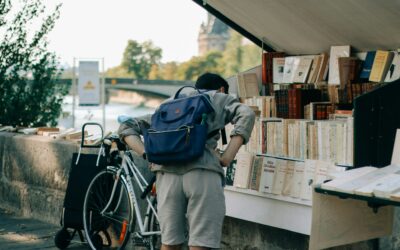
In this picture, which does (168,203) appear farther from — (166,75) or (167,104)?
(166,75)

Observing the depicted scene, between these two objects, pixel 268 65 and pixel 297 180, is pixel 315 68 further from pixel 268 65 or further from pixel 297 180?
pixel 297 180

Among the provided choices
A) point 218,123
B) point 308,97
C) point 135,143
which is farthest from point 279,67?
point 218,123

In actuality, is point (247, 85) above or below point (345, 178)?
above

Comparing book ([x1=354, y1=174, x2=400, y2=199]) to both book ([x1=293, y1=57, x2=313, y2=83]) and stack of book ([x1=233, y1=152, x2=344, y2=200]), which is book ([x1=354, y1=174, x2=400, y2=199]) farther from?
book ([x1=293, y1=57, x2=313, y2=83])

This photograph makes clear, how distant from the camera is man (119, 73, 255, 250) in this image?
4.28 meters

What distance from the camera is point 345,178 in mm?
3691

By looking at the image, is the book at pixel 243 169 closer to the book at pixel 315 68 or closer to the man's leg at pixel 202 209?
the book at pixel 315 68

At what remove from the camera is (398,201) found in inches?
129

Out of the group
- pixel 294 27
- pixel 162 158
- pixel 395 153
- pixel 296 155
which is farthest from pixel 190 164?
pixel 294 27

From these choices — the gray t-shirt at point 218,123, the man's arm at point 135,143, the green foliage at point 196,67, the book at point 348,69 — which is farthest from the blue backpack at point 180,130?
the green foliage at point 196,67

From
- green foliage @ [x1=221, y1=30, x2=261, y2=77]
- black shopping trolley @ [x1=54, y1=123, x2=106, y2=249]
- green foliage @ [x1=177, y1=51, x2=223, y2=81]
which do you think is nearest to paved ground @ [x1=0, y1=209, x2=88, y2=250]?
black shopping trolley @ [x1=54, y1=123, x2=106, y2=249]

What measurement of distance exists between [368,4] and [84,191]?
2.82m

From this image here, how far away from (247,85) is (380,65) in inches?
55.2

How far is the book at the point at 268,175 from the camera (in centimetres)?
541
